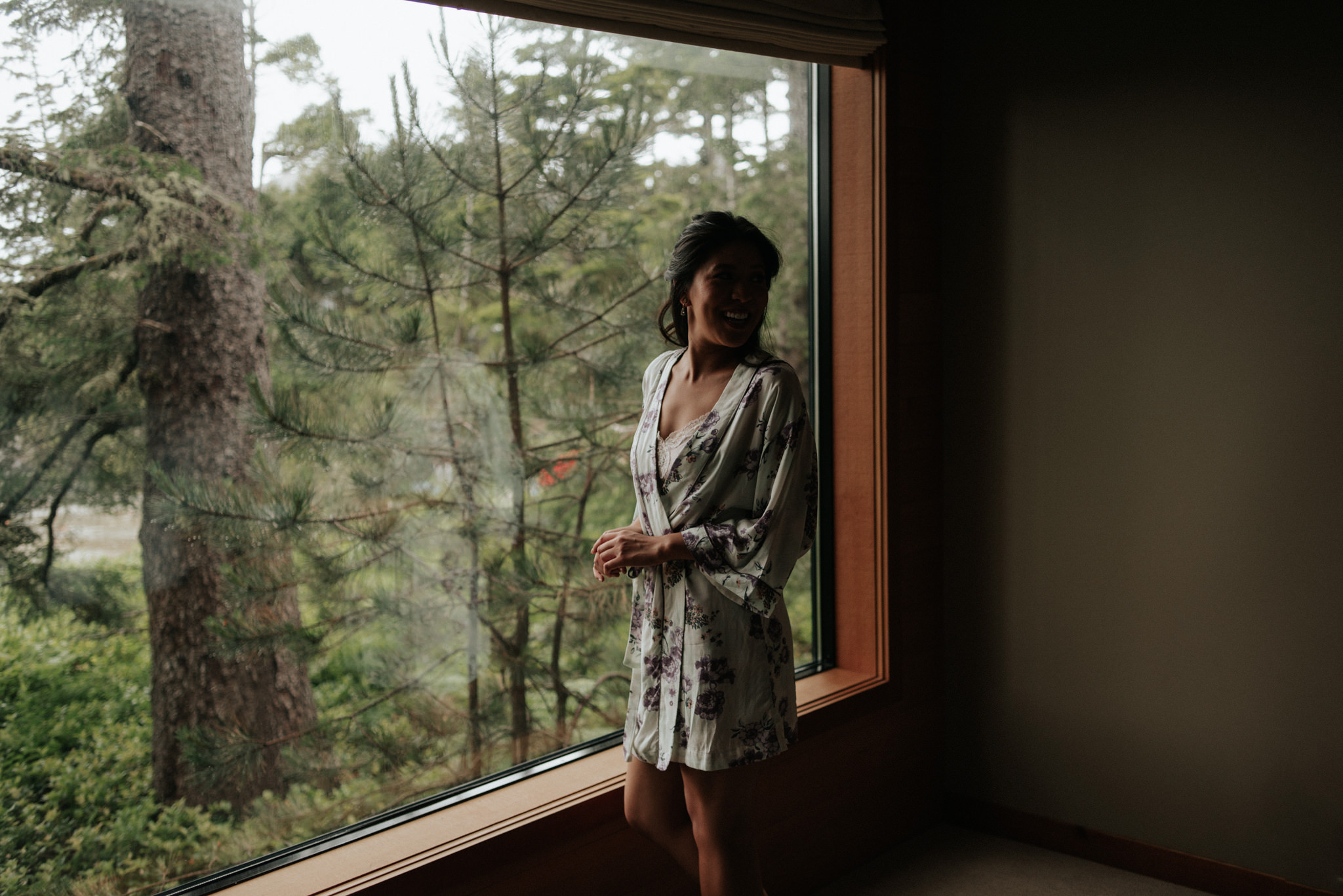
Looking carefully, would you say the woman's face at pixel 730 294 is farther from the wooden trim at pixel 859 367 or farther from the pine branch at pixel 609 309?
the wooden trim at pixel 859 367

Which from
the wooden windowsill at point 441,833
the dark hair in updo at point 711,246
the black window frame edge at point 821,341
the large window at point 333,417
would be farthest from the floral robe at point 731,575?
the black window frame edge at point 821,341

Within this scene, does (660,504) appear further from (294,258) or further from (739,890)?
(294,258)

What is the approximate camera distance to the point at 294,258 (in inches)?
69.9

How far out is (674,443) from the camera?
162 centimetres

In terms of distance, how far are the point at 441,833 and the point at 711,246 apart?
3.98ft

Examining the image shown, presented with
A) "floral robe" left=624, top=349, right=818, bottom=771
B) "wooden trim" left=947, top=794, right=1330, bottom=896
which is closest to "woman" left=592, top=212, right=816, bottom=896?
"floral robe" left=624, top=349, right=818, bottom=771

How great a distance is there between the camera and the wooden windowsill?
155cm

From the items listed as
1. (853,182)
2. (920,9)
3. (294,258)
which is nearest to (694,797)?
(294,258)

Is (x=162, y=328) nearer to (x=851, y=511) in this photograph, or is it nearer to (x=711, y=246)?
(x=711, y=246)

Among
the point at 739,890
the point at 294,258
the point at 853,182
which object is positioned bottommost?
the point at 739,890

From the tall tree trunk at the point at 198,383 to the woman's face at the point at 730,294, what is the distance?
86 cm

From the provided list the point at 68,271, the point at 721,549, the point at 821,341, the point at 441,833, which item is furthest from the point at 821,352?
the point at 68,271

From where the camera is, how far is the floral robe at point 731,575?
1.53 metres

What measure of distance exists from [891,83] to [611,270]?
97 cm
